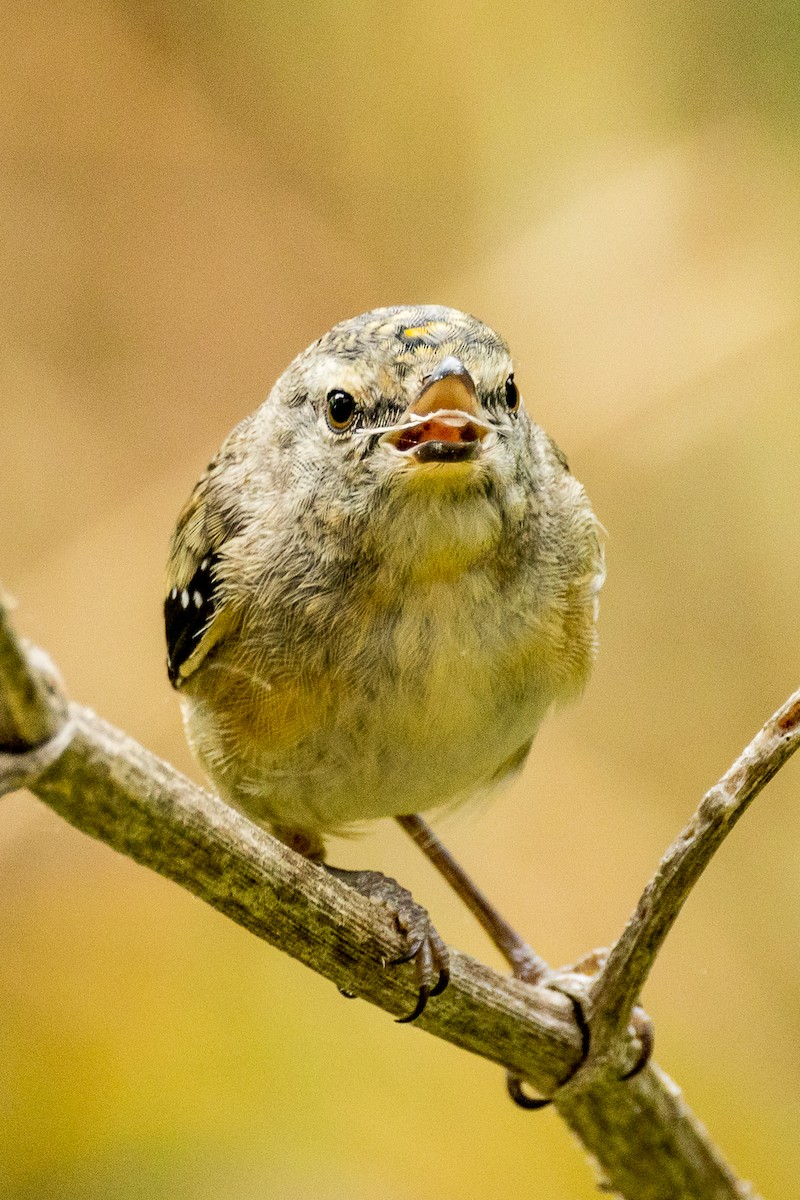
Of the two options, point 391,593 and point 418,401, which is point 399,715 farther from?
point 418,401

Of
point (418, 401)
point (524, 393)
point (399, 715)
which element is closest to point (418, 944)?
point (399, 715)

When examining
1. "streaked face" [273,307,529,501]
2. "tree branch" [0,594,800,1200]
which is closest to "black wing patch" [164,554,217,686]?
"streaked face" [273,307,529,501]

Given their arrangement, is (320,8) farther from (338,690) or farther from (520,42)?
(338,690)

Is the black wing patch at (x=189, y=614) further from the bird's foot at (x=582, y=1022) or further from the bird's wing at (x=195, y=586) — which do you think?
the bird's foot at (x=582, y=1022)

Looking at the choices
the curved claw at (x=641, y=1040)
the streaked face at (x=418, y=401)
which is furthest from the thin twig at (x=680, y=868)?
the streaked face at (x=418, y=401)

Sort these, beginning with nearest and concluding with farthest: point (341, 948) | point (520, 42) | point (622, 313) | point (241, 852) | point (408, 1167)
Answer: point (241, 852) → point (341, 948) → point (408, 1167) → point (520, 42) → point (622, 313)

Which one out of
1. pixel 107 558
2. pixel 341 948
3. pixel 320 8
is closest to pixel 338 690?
pixel 341 948
